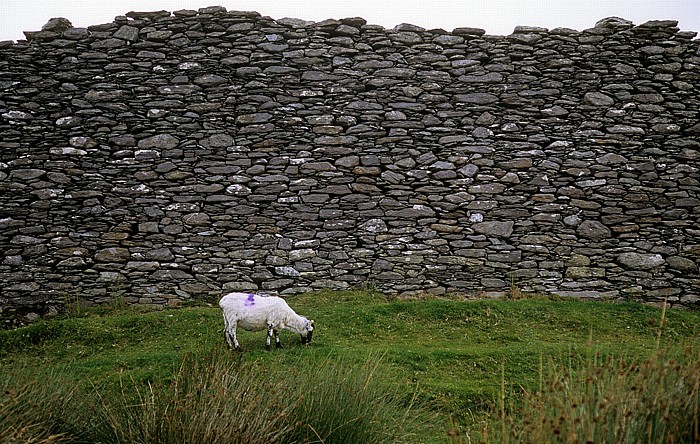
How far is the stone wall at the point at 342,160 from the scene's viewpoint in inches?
402

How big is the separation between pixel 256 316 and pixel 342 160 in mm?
4595

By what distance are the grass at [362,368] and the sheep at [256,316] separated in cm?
28

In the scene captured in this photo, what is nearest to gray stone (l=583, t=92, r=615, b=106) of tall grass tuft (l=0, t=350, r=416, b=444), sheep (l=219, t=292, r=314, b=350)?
sheep (l=219, t=292, r=314, b=350)

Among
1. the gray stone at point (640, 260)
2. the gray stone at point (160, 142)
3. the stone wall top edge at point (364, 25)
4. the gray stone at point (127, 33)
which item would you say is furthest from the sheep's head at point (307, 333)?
the gray stone at point (127, 33)

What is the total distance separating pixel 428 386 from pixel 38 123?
8705 millimetres

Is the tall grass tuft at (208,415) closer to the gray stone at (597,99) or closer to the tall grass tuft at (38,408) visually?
the tall grass tuft at (38,408)

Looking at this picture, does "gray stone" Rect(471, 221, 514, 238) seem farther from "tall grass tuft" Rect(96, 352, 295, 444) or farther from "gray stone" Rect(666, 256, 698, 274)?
"tall grass tuft" Rect(96, 352, 295, 444)

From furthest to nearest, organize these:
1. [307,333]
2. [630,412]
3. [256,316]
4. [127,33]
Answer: [127,33] → [307,333] → [256,316] → [630,412]

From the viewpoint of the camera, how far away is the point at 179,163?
10.6 m

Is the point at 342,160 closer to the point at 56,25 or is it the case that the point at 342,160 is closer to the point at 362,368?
the point at 56,25

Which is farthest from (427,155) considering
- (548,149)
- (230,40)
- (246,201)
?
(230,40)

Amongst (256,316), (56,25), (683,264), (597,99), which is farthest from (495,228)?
(56,25)

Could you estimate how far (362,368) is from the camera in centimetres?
466

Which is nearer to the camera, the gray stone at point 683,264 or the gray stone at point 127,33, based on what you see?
the gray stone at point 683,264
